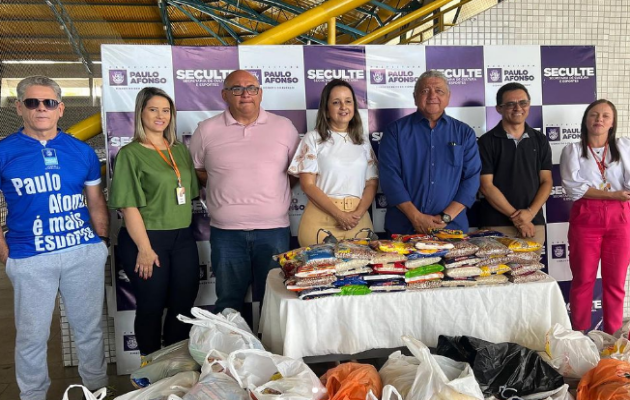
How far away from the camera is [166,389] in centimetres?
176

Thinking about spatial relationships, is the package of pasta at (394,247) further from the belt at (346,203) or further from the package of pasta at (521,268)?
the belt at (346,203)

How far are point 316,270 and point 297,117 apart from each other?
1.56m

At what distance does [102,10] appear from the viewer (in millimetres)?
12516

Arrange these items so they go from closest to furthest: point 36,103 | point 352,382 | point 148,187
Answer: point 352,382 < point 36,103 < point 148,187

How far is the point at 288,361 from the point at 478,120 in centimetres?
232

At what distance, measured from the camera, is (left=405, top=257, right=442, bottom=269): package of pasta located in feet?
6.23

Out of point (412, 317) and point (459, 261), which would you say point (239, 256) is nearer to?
point (412, 317)

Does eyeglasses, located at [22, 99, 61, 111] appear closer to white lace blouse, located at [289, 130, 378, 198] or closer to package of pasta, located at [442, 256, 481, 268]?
white lace blouse, located at [289, 130, 378, 198]

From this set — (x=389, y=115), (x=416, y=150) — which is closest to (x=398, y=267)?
(x=416, y=150)

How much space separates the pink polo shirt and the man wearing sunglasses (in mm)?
602

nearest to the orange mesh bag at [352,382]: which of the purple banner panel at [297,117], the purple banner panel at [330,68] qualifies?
the purple banner panel at [297,117]

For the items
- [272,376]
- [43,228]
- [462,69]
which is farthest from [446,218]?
[43,228]

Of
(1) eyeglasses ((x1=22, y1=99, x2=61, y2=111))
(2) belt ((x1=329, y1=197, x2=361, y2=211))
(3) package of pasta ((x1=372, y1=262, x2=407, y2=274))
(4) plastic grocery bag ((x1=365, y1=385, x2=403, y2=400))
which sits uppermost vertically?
(1) eyeglasses ((x1=22, y1=99, x2=61, y2=111))

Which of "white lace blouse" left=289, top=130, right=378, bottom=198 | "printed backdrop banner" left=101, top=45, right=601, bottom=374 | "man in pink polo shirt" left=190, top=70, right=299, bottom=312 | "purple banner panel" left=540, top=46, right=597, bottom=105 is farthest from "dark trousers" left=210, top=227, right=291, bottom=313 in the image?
"purple banner panel" left=540, top=46, right=597, bottom=105
